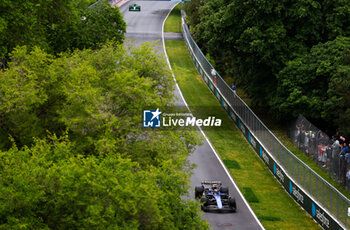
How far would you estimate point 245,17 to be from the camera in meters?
47.4

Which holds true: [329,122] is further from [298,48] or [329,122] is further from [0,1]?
[0,1]

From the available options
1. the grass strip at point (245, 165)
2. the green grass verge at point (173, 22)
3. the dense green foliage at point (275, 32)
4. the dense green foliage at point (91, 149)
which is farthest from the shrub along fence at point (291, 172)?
the green grass verge at point (173, 22)

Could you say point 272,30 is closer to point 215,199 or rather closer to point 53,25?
point 53,25

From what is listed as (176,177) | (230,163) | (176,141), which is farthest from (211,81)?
(176,177)

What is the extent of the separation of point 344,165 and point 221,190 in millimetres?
6551

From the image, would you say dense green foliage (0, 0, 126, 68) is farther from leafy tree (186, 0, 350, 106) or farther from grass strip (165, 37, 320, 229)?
leafy tree (186, 0, 350, 106)

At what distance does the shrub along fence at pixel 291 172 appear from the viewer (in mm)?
29688

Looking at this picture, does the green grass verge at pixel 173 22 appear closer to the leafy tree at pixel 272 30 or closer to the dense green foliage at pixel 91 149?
the leafy tree at pixel 272 30

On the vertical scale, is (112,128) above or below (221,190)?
above

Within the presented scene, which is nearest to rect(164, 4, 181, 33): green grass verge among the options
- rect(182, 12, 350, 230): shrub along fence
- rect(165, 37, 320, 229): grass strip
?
rect(165, 37, 320, 229): grass strip

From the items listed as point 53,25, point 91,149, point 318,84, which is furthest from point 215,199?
point 53,25

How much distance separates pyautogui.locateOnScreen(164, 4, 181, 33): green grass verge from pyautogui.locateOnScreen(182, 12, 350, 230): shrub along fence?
27294mm

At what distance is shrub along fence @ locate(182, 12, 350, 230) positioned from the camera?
1169 inches

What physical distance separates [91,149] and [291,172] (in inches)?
535
